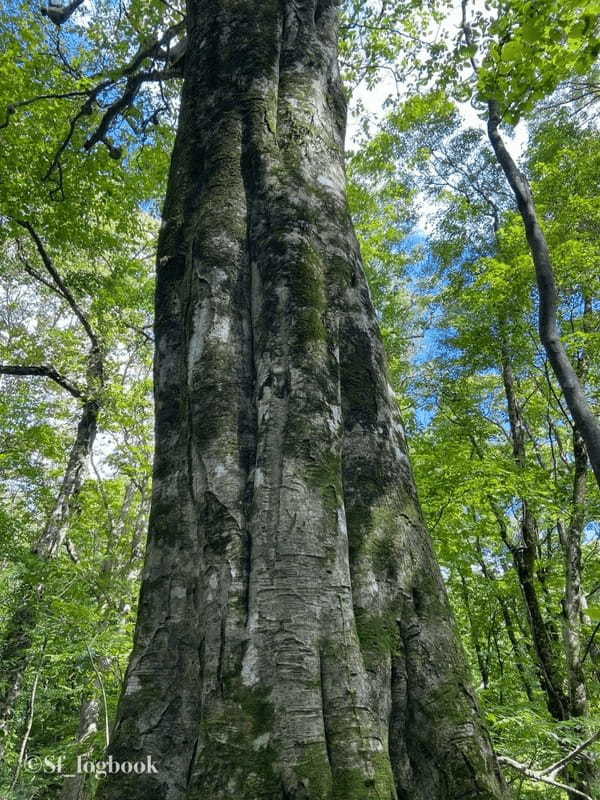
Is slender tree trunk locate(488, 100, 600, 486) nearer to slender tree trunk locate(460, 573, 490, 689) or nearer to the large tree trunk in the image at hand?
the large tree trunk

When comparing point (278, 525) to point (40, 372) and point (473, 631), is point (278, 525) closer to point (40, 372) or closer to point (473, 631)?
point (473, 631)

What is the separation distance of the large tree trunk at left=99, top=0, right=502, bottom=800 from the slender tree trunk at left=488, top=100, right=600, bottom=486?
2168mm

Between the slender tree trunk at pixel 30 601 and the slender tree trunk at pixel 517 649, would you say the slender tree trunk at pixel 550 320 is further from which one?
the slender tree trunk at pixel 30 601

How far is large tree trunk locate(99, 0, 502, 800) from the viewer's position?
172 centimetres

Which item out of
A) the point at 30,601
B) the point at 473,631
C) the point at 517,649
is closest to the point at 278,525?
the point at 30,601

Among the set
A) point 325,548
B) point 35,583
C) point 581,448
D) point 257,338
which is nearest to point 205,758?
point 325,548

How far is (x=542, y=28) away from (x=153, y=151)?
749 cm

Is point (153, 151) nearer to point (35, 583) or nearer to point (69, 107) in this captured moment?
point (69, 107)

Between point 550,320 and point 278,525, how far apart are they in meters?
3.59

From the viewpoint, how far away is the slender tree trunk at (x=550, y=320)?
4043 millimetres

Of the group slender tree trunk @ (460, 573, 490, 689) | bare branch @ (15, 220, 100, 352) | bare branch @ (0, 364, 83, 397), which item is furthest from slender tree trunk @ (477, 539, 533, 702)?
bare branch @ (15, 220, 100, 352)

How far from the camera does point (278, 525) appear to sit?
1.99m

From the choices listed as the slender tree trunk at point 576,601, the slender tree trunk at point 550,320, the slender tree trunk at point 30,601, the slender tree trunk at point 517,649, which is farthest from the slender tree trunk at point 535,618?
the slender tree trunk at point 30,601

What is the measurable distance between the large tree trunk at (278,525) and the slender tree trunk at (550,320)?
7.11ft
